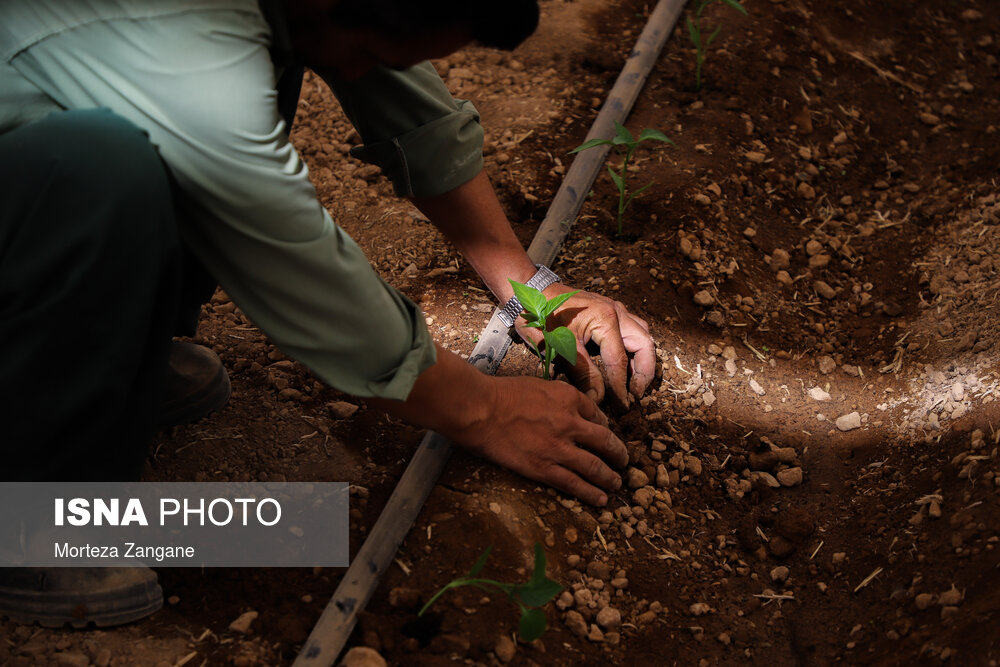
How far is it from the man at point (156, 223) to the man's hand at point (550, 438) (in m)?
0.07

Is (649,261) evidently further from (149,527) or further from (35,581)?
(35,581)

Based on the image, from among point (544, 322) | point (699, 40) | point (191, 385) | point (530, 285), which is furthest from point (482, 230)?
point (699, 40)

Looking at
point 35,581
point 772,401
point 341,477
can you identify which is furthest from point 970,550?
point 35,581

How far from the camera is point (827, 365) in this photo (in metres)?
2.13

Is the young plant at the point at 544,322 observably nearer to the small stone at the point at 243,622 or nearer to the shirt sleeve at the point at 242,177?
the shirt sleeve at the point at 242,177

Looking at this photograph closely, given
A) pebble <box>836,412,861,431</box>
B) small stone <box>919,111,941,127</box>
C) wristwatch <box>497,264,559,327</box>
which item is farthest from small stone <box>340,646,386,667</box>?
small stone <box>919,111,941,127</box>

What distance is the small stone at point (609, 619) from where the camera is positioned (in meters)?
1.61

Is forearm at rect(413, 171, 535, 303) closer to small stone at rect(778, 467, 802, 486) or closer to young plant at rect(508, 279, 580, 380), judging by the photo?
young plant at rect(508, 279, 580, 380)

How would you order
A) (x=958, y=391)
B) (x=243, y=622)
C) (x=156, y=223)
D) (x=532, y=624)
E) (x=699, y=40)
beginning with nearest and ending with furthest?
(x=156, y=223) → (x=532, y=624) → (x=243, y=622) → (x=958, y=391) → (x=699, y=40)

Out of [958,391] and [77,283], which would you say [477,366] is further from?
[958,391]

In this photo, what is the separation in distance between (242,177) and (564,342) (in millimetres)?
774

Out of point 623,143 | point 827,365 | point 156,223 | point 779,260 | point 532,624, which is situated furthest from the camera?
point 779,260

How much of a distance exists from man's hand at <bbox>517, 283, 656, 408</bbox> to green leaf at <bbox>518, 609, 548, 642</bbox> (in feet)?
1.88

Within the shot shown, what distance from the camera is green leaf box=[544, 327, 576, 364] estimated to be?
5.65 ft
